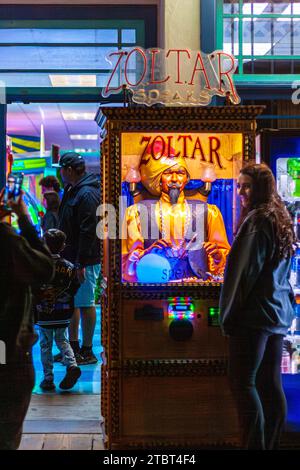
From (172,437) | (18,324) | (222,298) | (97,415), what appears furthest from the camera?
(97,415)

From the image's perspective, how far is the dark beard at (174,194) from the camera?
14.9ft

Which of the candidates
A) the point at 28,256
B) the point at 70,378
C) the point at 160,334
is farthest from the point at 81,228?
the point at 28,256

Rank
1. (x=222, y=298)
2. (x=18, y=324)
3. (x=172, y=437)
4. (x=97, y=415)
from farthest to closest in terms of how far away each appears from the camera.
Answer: (x=97, y=415), (x=172, y=437), (x=222, y=298), (x=18, y=324)

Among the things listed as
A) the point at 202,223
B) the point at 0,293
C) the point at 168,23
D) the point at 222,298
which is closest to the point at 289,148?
the point at 202,223

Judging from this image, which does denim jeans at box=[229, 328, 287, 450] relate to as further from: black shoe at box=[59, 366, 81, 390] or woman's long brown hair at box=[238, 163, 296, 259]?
black shoe at box=[59, 366, 81, 390]

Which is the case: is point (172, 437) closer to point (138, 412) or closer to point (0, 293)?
point (138, 412)

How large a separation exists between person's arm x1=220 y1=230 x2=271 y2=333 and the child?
6.68 feet

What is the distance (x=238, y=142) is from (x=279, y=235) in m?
0.75

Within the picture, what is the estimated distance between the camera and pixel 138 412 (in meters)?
4.33

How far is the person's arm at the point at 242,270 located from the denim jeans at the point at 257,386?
137mm

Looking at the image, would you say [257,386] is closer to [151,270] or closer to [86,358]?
[151,270]

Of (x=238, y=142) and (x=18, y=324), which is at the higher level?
(x=238, y=142)

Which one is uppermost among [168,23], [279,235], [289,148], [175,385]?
[168,23]

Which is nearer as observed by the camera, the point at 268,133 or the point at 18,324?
the point at 18,324
